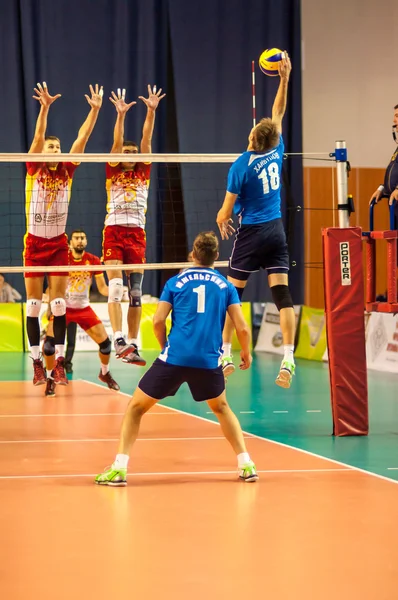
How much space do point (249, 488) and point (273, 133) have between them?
266 centimetres

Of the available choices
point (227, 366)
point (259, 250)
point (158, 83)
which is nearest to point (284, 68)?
point (259, 250)

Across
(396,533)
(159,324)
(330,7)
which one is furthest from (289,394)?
(330,7)

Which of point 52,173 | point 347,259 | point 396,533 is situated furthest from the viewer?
point 52,173

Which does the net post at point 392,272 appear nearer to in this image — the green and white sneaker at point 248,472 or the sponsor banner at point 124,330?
the green and white sneaker at point 248,472

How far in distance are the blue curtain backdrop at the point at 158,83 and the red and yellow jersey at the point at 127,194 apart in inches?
264

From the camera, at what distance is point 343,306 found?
8000 mm

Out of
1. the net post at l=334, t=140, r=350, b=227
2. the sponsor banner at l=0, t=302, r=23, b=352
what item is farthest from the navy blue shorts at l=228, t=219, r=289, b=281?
the sponsor banner at l=0, t=302, r=23, b=352

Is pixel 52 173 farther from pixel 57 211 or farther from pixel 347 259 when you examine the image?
pixel 347 259

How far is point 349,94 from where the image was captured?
58.9 feet

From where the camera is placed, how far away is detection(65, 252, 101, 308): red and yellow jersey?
11375 millimetres

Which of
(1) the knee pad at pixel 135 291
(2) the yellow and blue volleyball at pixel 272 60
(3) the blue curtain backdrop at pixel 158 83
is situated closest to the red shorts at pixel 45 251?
(1) the knee pad at pixel 135 291

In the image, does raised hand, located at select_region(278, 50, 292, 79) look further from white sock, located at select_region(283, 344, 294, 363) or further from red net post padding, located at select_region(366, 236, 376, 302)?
white sock, located at select_region(283, 344, 294, 363)

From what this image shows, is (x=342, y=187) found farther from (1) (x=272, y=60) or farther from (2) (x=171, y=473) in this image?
(2) (x=171, y=473)

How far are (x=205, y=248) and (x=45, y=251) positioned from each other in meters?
3.96
